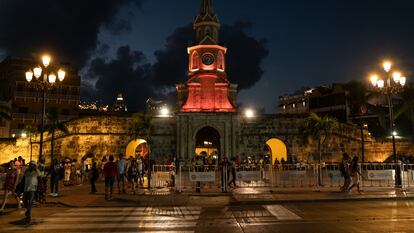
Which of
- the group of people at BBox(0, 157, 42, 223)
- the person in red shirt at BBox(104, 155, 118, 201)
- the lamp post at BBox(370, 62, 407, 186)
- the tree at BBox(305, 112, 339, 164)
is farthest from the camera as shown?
the tree at BBox(305, 112, 339, 164)

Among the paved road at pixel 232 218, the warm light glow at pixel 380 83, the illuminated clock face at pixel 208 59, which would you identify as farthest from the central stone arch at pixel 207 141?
the paved road at pixel 232 218

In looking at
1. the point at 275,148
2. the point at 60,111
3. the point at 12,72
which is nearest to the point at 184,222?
the point at 275,148

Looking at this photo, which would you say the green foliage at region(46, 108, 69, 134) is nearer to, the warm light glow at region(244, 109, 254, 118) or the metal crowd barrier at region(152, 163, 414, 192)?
the metal crowd barrier at region(152, 163, 414, 192)

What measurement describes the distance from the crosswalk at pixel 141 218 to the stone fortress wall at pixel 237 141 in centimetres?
2612

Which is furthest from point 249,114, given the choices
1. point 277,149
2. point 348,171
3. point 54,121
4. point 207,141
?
point 348,171

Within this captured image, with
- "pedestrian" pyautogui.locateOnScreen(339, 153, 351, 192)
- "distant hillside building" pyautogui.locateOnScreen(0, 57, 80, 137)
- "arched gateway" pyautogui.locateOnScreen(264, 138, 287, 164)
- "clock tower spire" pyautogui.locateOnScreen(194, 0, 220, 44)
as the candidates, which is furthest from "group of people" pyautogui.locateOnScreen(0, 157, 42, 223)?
"distant hillside building" pyautogui.locateOnScreen(0, 57, 80, 137)

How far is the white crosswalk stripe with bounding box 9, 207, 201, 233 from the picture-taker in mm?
9199

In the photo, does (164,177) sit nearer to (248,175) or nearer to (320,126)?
(248,175)

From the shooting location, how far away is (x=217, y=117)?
3791 cm

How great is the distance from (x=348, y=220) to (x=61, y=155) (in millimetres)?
34625

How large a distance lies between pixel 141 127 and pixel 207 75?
995 cm

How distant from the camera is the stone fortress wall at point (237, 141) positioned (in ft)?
125

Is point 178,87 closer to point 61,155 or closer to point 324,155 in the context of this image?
point 61,155

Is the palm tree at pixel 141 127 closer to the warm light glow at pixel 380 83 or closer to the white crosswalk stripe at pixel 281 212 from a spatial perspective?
the warm light glow at pixel 380 83
